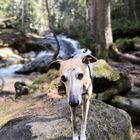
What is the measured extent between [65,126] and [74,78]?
1.68m

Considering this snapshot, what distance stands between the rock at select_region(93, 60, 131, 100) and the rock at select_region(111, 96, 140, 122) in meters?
0.24

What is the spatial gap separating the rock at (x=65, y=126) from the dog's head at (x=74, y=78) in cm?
128

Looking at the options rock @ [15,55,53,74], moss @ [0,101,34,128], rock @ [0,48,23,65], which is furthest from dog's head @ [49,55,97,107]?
rock @ [0,48,23,65]

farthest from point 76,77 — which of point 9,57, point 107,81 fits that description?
point 9,57

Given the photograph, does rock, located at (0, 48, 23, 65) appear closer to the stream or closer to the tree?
the stream

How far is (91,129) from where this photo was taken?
621 centimetres

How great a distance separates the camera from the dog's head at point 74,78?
4.55 metres

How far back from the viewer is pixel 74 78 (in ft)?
15.3

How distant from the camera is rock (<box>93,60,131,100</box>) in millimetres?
10078

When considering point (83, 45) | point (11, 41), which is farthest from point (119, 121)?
point (11, 41)

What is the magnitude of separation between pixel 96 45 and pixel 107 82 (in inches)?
217

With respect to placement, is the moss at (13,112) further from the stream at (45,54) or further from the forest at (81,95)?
the stream at (45,54)

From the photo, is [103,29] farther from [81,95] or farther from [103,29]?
[81,95]

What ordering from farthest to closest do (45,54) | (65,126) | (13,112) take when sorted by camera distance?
1. (45,54)
2. (13,112)
3. (65,126)
